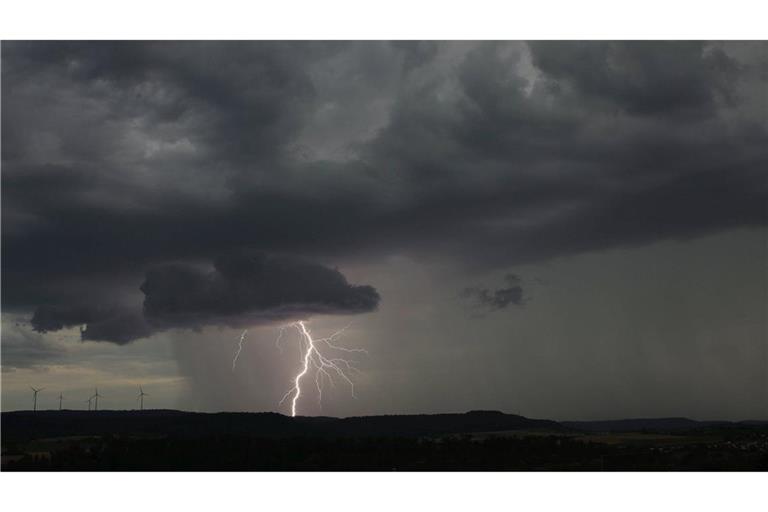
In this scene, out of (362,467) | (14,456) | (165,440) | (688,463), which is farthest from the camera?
(165,440)

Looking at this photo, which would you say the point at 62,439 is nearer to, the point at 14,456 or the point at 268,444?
the point at 14,456

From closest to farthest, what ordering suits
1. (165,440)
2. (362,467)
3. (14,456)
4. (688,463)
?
(688,463) < (362,467) < (14,456) < (165,440)

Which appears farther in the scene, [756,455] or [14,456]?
[14,456]

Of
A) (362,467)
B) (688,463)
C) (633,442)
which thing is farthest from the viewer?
(633,442)

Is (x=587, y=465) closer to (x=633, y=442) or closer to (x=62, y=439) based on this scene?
(x=633, y=442)

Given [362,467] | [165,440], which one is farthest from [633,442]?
[165,440]

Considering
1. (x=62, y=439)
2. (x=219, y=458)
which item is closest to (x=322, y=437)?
(x=219, y=458)

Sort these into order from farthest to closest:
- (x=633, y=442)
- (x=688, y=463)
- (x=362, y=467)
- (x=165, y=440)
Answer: (x=165, y=440)
(x=633, y=442)
(x=362, y=467)
(x=688, y=463)

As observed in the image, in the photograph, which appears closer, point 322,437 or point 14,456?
point 14,456
